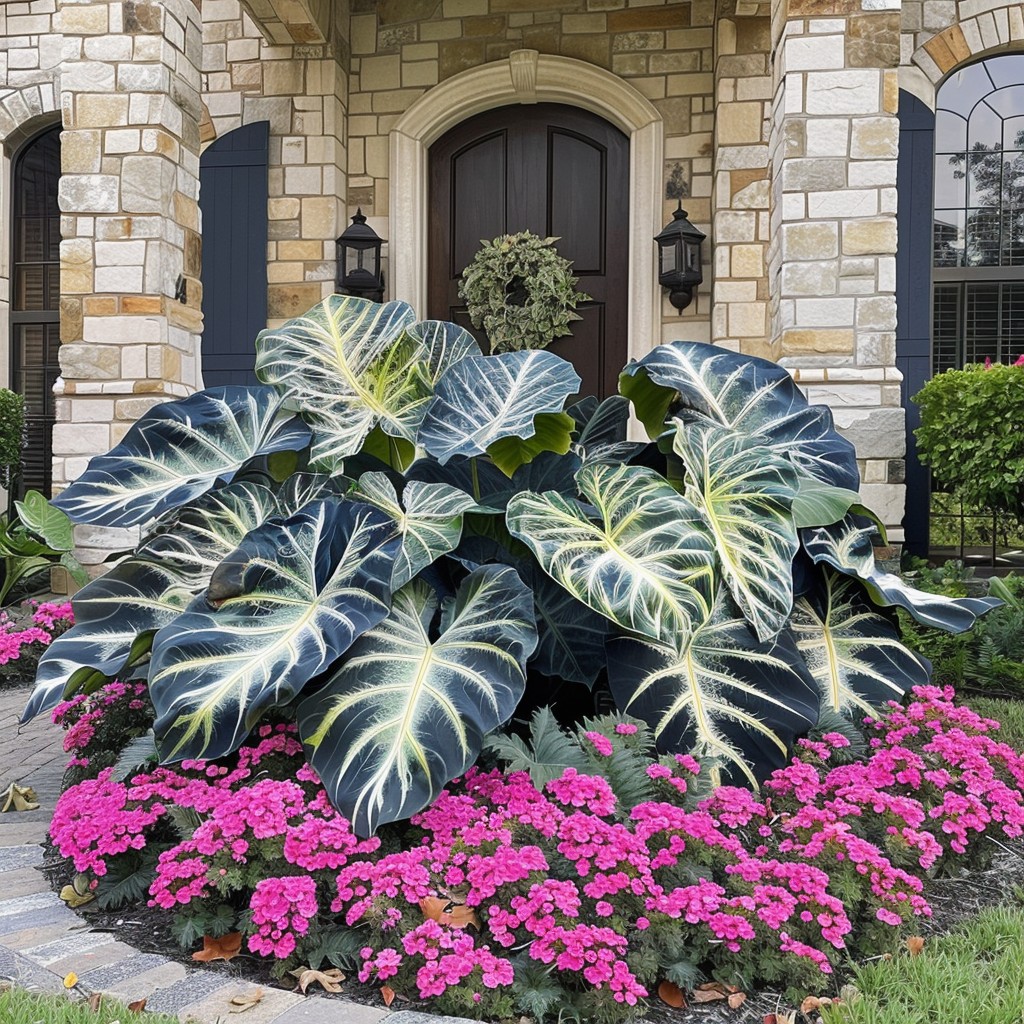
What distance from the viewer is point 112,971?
135 centimetres

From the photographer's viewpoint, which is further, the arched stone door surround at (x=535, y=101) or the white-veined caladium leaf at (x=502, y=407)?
the arched stone door surround at (x=535, y=101)

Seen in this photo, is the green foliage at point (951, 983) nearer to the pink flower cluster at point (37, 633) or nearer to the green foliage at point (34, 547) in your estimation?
the green foliage at point (34, 547)

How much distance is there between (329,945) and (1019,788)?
1.43 metres

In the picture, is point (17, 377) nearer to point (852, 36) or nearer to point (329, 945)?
point (852, 36)

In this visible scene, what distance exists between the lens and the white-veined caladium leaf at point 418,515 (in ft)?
5.85

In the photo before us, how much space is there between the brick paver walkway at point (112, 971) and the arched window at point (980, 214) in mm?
5098

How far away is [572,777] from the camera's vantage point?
1.52m

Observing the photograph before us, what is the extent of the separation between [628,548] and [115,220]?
139 inches

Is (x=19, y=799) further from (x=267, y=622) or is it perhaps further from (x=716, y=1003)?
(x=716, y=1003)

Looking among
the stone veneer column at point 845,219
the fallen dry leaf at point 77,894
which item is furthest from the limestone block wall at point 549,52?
the fallen dry leaf at point 77,894

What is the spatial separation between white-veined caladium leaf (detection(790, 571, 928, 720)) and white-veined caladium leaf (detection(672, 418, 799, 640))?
0.30 metres

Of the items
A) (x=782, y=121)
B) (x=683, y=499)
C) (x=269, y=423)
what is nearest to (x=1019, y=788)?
(x=683, y=499)

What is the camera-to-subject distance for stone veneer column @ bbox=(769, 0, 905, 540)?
393 cm

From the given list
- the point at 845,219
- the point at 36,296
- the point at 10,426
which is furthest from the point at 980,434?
the point at 36,296
